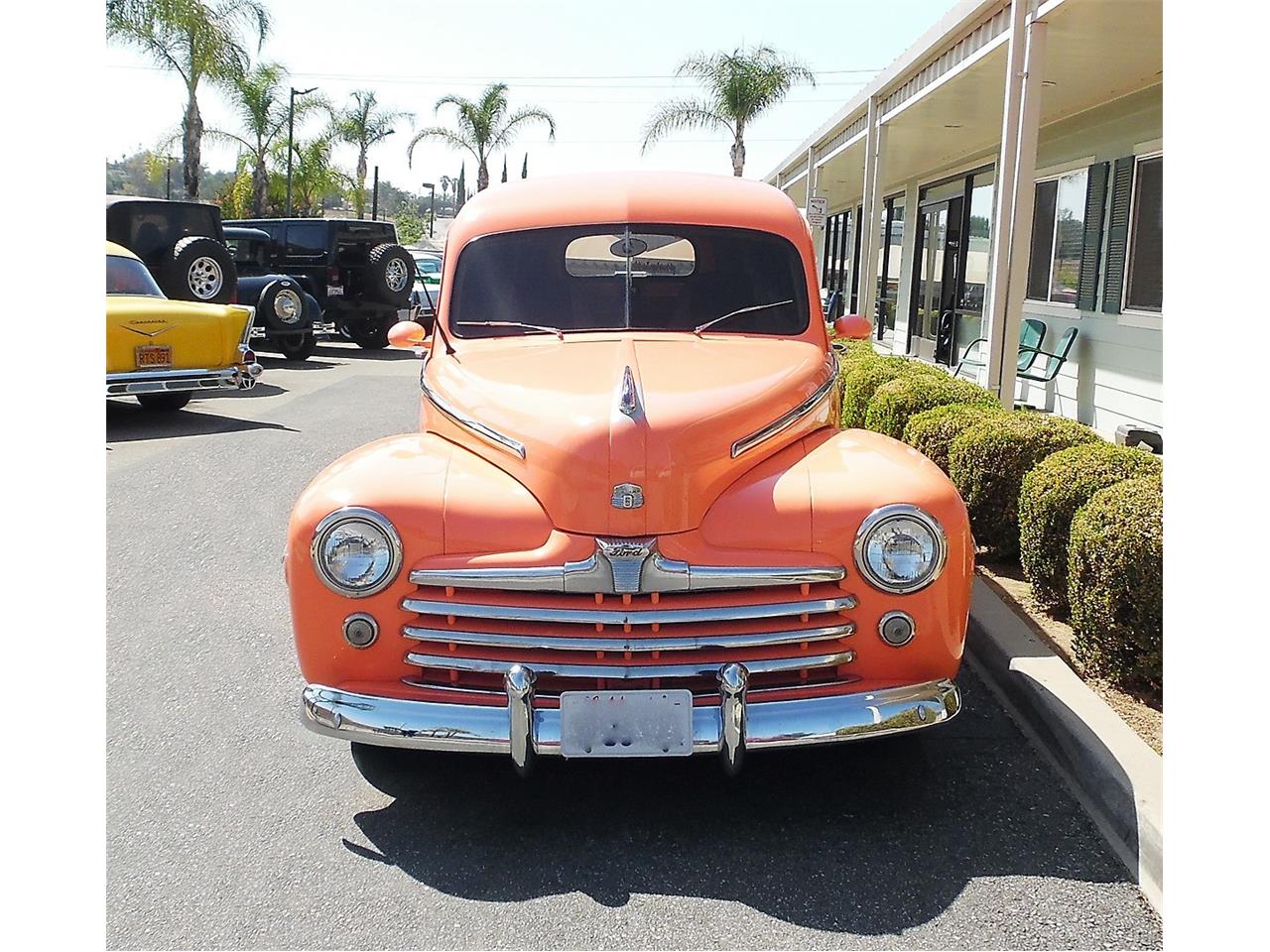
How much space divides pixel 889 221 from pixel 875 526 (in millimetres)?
19553

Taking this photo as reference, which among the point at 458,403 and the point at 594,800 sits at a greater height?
the point at 458,403

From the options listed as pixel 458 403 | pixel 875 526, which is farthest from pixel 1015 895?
pixel 458 403

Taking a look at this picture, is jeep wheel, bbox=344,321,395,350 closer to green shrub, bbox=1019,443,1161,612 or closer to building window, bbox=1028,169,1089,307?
building window, bbox=1028,169,1089,307

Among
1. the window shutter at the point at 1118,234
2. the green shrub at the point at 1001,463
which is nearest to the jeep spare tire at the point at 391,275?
the window shutter at the point at 1118,234

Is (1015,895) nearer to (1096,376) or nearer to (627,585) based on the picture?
(627,585)

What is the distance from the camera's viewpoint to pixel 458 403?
4.09 m

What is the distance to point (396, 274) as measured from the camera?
2017cm

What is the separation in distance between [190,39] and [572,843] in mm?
31088

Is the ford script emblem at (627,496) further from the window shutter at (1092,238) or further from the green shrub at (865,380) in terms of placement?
the window shutter at (1092,238)

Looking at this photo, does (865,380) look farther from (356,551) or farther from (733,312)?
(356,551)

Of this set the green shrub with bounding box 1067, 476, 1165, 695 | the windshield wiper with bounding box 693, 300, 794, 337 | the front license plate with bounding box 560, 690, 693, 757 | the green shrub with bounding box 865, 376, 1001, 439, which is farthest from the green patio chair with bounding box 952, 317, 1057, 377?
the front license plate with bounding box 560, 690, 693, 757

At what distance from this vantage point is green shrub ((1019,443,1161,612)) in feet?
16.1

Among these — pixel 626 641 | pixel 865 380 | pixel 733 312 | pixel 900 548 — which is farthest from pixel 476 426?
pixel 865 380

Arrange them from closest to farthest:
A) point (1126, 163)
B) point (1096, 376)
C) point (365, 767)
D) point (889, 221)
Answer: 1. point (365, 767)
2. point (1126, 163)
3. point (1096, 376)
4. point (889, 221)
